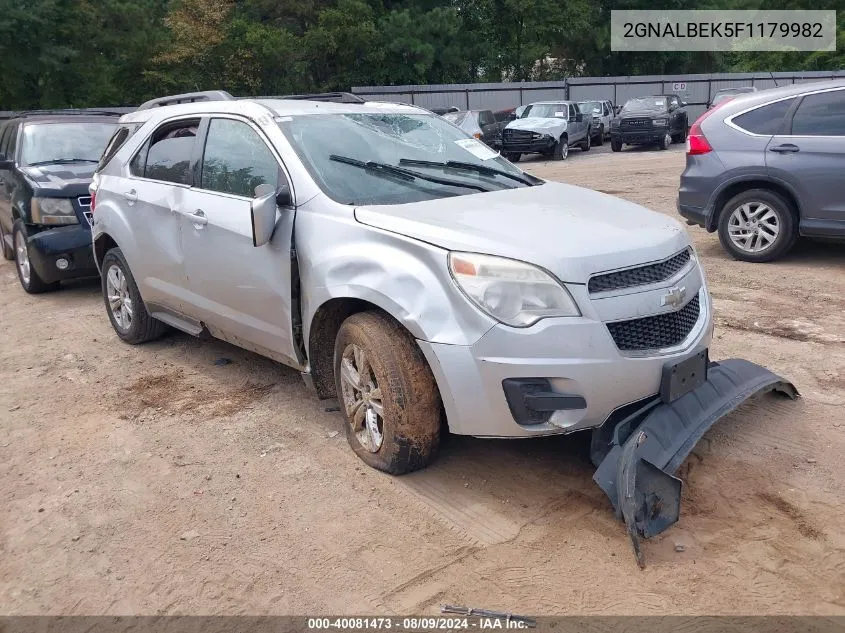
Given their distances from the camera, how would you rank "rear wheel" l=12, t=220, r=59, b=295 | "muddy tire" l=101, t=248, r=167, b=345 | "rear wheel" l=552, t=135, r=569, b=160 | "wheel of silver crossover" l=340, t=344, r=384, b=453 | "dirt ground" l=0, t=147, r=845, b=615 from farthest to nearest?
"rear wheel" l=552, t=135, r=569, b=160 < "rear wheel" l=12, t=220, r=59, b=295 < "muddy tire" l=101, t=248, r=167, b=345 < "wheel of silver crossover" l=340, t=344, r=384, b=453 < "dirt ground" l=0, t=147, r=845, b=615

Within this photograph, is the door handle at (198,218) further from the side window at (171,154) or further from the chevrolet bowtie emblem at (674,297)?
the chevrolet bowtie emblem at (674,297)

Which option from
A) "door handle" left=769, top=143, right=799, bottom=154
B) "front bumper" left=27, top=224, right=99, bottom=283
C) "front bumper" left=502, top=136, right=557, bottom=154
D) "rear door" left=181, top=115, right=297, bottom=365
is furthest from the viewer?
"front bumper" left=502, top=136, right=557, bottom=154

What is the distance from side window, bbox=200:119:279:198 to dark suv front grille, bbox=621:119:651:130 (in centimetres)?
2275

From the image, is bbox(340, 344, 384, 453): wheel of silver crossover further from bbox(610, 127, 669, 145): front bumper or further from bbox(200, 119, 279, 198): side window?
bbox(610, 127, 669, 145): front bumper

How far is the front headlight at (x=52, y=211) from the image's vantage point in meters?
7.92

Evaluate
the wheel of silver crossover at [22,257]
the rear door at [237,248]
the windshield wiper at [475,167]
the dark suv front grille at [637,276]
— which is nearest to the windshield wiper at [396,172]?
the windshield wiper at [475,167]

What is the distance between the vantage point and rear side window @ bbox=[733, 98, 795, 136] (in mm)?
7916

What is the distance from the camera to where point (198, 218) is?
191 inches

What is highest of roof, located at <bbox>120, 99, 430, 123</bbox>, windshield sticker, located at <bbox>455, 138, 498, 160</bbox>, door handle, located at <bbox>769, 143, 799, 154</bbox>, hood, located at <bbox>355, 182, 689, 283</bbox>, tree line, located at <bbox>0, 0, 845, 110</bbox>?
tree line, located at <bbox>0, 0, 845, 110</bbox>

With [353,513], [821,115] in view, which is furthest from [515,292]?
[821,115]

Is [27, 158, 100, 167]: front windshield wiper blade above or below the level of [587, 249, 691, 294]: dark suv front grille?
above

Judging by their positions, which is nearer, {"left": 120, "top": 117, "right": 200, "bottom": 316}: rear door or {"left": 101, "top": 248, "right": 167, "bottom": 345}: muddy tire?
{"left": 120, "top": 117, "right": 200, "bottom": 316}: rear door

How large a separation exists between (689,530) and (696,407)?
692 mm

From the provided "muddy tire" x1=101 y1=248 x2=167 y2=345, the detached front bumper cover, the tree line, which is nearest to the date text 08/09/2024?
the detached front bumper cover
